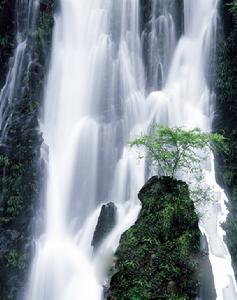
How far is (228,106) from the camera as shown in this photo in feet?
69.5

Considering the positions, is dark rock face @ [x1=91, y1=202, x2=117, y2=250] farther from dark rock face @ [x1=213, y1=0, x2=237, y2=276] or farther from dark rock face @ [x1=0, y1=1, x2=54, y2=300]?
dark rock face @ [x1=213, y1=0, x2=237, y2=276]

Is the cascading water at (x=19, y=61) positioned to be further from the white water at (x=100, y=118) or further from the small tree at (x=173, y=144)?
the small tree at (x=173, y=144)

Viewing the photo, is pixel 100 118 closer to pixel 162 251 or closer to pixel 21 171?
pixel 21 171

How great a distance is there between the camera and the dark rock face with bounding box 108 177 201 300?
10945 mm

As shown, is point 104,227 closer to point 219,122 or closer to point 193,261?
point 193,261

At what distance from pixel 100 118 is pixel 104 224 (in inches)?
289

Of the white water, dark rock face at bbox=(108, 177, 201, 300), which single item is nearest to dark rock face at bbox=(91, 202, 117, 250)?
the white water

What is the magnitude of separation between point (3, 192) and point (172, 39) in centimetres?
1278

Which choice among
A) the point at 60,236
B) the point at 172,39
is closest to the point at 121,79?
the point at 172,39

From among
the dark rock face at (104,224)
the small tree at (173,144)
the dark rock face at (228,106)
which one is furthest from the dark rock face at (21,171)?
the dark rock face at (228,106)

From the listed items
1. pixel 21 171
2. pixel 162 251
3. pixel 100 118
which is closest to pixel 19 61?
pixel 100 118

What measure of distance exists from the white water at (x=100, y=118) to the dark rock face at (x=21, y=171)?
0.80 m

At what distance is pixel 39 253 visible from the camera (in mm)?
18500

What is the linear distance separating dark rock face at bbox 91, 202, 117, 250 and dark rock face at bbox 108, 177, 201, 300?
3742mm
